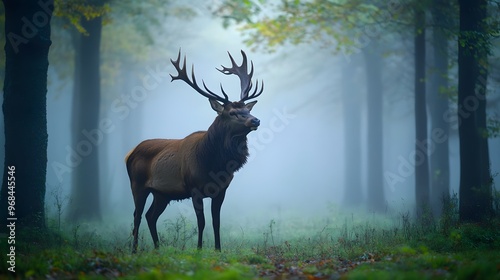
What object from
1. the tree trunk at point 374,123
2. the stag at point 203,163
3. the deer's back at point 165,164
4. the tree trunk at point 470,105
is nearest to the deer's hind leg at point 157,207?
the stag at point 203,163

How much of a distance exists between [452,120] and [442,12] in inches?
292

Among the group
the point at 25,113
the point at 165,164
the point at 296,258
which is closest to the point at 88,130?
the point at 25,113

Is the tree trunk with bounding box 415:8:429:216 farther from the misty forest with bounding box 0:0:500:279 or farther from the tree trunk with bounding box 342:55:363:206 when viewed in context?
the tree trunk with bounding box 342:55:363:206

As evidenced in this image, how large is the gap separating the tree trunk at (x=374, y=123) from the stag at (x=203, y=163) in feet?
43.3

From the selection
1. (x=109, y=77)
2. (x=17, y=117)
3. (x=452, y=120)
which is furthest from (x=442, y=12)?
(x=109, y=77)

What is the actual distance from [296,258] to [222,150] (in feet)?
7.50

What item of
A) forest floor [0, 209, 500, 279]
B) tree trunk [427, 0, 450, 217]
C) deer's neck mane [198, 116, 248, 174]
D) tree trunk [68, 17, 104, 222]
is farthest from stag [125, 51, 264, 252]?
tree trunk [427, 0, 450, 217]

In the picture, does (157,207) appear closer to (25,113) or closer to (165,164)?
(165,164)

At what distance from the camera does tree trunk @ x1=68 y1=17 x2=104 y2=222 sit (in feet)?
53.4

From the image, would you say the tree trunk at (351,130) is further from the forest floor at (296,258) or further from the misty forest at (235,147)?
the forest floor at (296,258)

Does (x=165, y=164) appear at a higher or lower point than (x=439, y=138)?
lower

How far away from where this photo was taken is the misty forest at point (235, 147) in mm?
7617

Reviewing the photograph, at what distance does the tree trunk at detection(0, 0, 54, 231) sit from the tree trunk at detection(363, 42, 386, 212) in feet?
49.0

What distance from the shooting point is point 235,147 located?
30.8 ft
